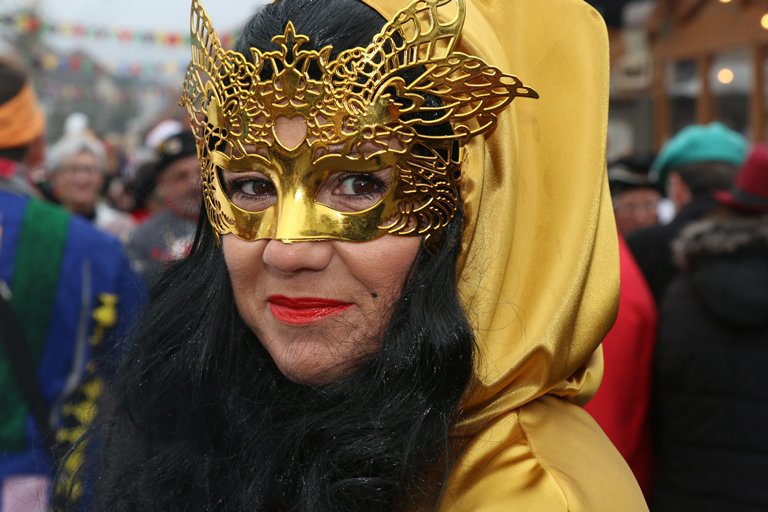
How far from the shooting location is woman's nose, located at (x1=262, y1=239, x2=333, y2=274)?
4.96 feet

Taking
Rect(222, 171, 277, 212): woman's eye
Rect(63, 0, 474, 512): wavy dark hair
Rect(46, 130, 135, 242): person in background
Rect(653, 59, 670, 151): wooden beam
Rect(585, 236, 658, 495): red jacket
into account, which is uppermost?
Rect(222, 171, 277, 212): woman's eye

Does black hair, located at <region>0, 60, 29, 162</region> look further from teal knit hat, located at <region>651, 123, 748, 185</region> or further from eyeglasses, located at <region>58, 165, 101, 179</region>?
teal knit hat, located at <region>651, 123, 748, 185</region>

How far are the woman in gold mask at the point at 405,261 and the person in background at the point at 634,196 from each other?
10.9 feet

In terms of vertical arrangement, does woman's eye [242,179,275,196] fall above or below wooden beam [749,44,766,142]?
Result: above

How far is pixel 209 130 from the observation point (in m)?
1.67

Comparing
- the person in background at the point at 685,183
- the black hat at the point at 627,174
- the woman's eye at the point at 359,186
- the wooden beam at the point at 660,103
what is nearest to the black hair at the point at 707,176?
the person in background at the point at 685,183

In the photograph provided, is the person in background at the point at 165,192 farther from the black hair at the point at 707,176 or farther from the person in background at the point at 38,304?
the black hair at the point at 707,176

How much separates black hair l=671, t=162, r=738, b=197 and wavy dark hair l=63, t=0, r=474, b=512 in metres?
3.13

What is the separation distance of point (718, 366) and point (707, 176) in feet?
5.53

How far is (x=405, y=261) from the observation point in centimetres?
156

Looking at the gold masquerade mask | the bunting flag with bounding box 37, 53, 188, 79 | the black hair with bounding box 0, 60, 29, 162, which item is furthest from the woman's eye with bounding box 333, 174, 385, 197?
the bunting flag with bounding box 37, 53, 188, 79

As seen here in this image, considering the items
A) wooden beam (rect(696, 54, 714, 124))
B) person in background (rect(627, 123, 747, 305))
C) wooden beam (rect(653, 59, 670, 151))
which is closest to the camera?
person in background (rect(627, 123, 747, 305))

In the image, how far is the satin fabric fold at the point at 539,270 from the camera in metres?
1.50

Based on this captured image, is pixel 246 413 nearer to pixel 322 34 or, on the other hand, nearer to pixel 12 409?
pixel 322 34
